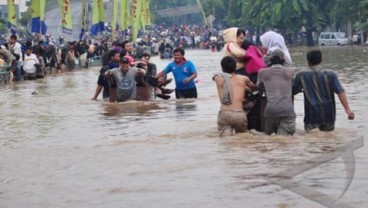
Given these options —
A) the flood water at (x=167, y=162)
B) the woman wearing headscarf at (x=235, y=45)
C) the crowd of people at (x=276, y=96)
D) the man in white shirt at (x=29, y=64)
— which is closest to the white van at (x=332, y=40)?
the man in white shirt at (x=29, y=64)

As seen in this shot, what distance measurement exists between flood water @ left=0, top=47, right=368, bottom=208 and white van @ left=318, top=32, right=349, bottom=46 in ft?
218

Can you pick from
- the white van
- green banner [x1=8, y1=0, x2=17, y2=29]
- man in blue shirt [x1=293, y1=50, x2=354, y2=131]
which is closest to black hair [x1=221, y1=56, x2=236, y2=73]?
man in blue shirt [x1=293, y1=50, x2=354, y2=131]

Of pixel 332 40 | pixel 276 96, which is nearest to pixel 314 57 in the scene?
pixel 276 96

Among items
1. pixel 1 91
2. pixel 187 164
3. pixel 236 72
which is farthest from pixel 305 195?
pixel 1 91

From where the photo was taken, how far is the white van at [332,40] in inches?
3393

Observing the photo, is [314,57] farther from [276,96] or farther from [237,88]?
[237,88]

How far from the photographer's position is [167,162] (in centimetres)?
1242

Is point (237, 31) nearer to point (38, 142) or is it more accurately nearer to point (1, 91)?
point (38, 142)

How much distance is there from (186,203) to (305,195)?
1038 millimetres

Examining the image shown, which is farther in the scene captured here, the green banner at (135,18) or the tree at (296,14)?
the tree at (296,14)

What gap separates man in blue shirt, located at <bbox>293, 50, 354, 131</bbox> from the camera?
46.2 feet

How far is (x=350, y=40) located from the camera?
88875 mm

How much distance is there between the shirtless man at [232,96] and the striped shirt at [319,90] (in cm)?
67

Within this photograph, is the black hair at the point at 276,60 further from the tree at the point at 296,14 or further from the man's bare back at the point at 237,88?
the tree at the point at 296,14
